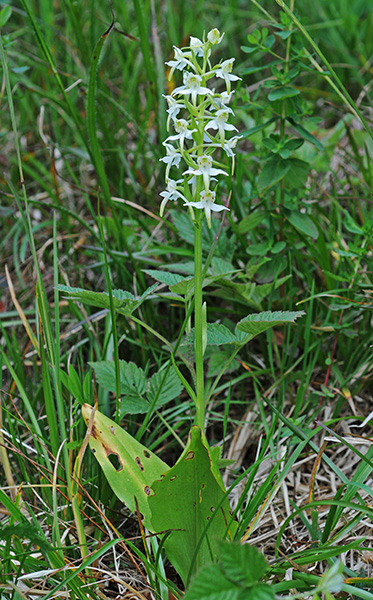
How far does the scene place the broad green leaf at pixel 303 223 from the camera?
5.87ft

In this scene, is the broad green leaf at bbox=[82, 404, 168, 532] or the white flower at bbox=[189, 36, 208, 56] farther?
the broad green leaf at bbox=[82, 404, 168, 532]

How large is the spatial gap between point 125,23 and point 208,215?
208 centimetres

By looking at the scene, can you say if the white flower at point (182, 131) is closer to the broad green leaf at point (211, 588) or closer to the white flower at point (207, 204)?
the white flower at point (207, 204)

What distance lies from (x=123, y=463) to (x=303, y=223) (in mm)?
992

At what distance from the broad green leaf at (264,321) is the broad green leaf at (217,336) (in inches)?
1.4

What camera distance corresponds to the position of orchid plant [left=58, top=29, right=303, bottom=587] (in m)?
1.13

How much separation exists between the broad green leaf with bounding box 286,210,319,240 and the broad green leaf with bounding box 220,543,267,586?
1.15 m

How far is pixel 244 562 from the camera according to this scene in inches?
33.1

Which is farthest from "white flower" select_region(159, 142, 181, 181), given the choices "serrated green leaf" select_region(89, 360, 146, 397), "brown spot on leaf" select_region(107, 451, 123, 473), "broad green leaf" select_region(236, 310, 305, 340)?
"brown spot on leaf" select_region(107, 451, 123, 473)

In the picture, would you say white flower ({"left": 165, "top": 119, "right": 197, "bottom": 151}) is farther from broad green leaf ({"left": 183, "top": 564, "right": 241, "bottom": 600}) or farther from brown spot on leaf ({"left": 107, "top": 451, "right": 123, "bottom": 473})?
broad green leaf ({"left": 183, "top": 564, "right": 241, "bottom": 600})

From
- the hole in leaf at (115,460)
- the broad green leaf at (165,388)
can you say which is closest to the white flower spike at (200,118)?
the broad green leaf at (165,388)

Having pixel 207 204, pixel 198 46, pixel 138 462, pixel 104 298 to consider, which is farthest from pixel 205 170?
pixel 138 462

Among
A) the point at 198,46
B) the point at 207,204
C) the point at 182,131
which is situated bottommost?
the point at 207,204

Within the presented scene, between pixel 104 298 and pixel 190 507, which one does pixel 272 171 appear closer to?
pixel 104 298
